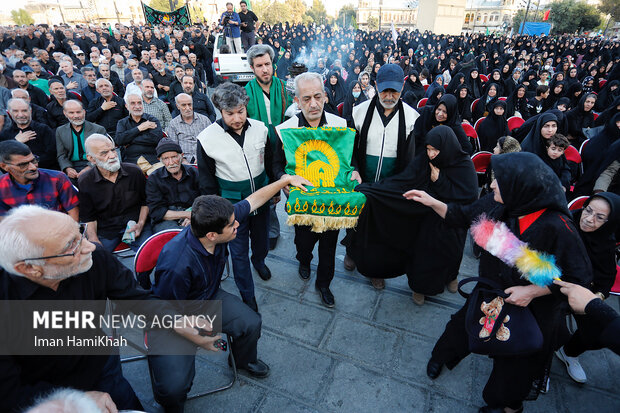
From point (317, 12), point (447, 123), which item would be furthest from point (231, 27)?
point (317, 12)

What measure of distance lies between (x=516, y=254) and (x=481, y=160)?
344 centimetres

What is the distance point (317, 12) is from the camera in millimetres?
71312

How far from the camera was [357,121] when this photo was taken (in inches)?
132

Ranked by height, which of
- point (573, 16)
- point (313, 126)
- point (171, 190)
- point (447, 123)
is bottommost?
point (171, 190)

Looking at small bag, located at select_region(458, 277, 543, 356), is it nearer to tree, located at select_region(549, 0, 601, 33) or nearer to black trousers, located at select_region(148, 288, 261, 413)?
black trousers, located at select_region(148, 288, 261, 413)

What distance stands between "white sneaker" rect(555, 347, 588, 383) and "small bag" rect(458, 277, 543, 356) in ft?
3.95

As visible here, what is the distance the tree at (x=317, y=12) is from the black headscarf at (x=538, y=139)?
73721 millimetres

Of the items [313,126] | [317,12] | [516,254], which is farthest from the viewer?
[317,12]

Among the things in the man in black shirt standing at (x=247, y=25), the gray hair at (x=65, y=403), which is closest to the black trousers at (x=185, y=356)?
the gray hair at (x=65, y=403)

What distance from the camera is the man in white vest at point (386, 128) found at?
10.3 feet

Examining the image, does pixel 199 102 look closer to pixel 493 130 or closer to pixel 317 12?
pixel 493 130

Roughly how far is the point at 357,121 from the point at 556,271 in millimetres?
2198

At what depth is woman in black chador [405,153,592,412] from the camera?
1797 mm

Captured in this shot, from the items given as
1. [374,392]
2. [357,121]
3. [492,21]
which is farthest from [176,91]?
[492,21]
